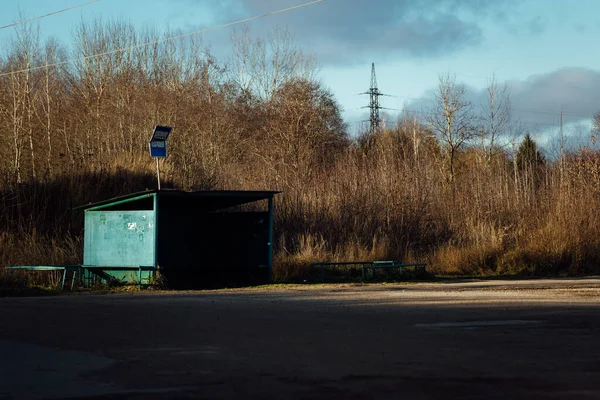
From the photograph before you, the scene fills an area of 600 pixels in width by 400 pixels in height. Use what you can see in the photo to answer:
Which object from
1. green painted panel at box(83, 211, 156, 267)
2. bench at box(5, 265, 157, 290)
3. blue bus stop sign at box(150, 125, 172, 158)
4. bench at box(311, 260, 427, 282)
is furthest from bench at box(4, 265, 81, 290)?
bench at box(311, 260, 427, 282)

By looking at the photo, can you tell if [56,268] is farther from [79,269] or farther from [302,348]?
[302,348]

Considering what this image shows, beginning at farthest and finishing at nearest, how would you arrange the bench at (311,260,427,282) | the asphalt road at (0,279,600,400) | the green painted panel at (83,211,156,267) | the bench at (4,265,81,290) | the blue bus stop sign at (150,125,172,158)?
the bench at (311,260,427,282)
the blue bus stop sign at (150,125,172,158)
the green painted panel at (83,211,156,267)
the bench at (4,265,81,290)
the asphalt road at (0,279,600,400)

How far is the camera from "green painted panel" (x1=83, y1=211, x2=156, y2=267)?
878 inches

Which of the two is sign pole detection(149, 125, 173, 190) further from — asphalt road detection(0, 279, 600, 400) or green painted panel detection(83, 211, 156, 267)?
asphalt road detection(0, 279, 600, 400)

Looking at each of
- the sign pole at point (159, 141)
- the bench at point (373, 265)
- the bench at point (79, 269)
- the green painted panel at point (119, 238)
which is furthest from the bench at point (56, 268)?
the bench at point (373, 265)

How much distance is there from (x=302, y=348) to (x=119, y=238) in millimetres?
14110

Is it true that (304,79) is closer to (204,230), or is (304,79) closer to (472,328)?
(204,230)

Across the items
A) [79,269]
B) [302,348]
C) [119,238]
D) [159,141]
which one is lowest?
[302,348]

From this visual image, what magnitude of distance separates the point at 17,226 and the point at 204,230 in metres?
8.67

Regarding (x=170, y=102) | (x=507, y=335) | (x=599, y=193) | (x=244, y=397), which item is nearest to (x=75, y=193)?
(x=170, y=102)

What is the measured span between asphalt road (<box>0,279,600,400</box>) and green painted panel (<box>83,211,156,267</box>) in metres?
5.51

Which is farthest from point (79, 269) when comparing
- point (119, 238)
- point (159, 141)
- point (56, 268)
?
point (159, 141)

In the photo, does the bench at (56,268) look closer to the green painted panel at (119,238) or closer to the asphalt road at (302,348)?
the green painted panel at (119,238)

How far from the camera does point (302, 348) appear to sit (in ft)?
31.3
